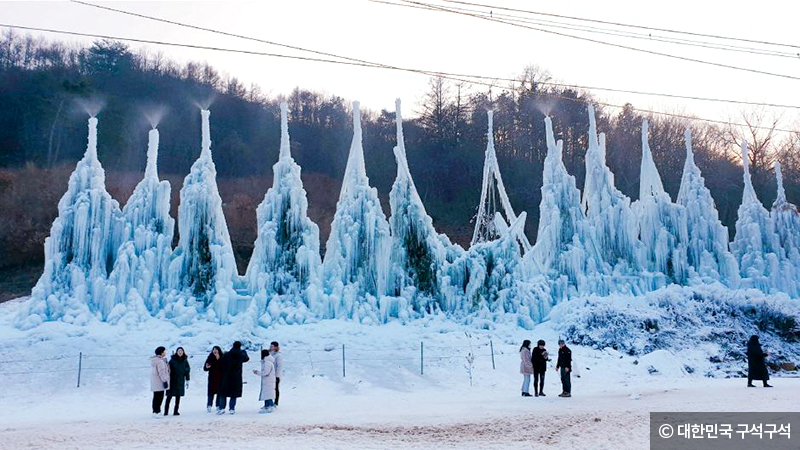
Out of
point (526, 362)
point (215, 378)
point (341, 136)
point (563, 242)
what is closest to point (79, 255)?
point (215, 378)

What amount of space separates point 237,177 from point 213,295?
29333mm

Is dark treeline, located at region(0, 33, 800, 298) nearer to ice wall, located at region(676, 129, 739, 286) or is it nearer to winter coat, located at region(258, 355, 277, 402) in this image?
ice wall, located at region(676, 129, 739, 286)

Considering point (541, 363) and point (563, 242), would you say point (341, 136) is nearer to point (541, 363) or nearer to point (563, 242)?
point (563, 242)

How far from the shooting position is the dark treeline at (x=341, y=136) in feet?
155

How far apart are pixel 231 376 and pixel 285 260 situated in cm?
1085

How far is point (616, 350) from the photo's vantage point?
23938mm

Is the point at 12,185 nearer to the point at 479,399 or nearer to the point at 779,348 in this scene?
the point at 479,399

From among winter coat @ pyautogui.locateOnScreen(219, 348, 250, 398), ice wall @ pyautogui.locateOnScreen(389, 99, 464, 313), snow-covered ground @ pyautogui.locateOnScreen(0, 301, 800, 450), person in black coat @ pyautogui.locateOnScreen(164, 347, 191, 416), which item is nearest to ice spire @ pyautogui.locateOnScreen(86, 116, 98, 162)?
snow-covered ground @ pyautogui.locateOnScreen(0, 301, 800, 450)

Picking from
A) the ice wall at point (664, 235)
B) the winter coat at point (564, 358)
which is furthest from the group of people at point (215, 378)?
the ice wall at point (664, 235)

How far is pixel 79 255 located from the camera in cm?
2336

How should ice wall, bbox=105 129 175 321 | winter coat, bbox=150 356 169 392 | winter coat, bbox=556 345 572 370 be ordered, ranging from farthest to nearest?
ice wall, bbox=105 129 175 321 < winter coat, bbox=556 345 572 370 < winter coat, bbox=150 356 169 392

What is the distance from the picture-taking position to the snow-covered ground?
37.7 ft

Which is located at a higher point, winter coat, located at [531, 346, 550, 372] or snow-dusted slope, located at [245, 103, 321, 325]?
snow-dusted slope, located at [245, 103, 321, 325]

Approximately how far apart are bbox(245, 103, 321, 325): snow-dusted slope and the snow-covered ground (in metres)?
0.93
